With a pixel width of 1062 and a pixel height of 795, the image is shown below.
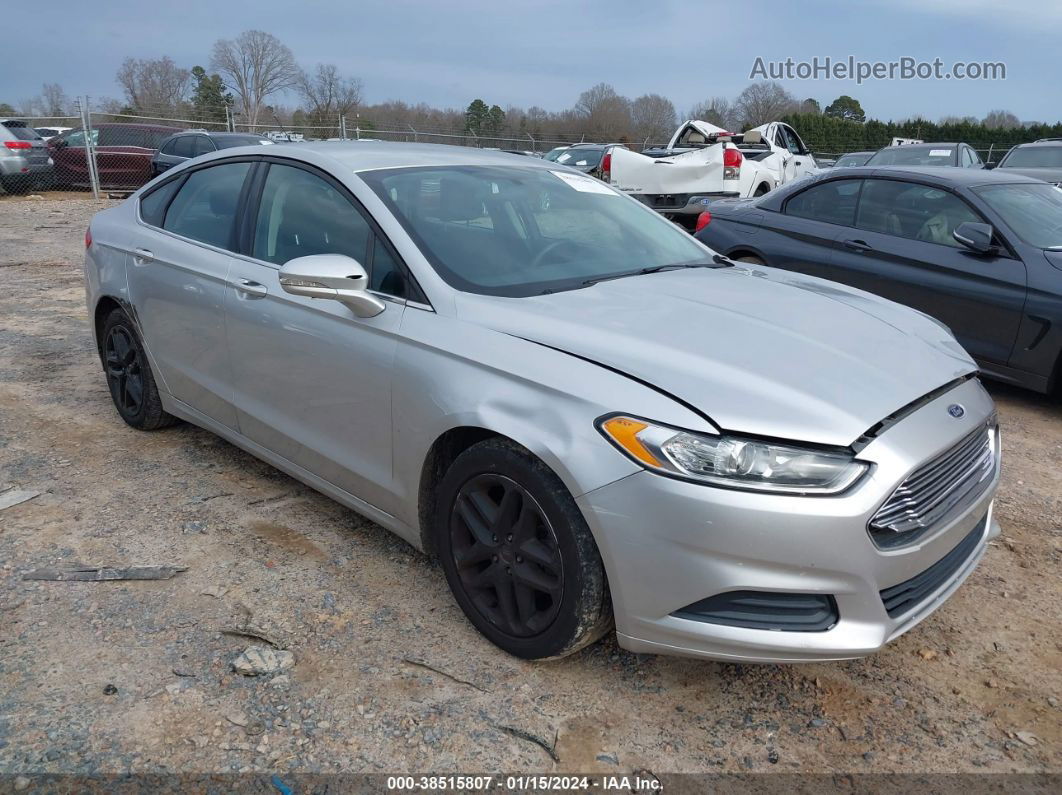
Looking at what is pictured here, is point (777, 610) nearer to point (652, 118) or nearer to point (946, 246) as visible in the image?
point (946, 246)

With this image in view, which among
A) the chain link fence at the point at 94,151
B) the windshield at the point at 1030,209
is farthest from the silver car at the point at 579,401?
the chain link fence at the point at 94,151

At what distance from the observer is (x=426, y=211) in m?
3.11

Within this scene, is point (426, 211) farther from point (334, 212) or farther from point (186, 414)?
point (186, 414)

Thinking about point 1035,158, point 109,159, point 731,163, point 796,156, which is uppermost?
point 1035,158

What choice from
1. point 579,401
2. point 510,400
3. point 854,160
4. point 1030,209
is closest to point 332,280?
point 510,400

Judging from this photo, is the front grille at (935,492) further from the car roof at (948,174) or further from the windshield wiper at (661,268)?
the car roof at (948,174)

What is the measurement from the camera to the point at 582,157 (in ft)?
65.8

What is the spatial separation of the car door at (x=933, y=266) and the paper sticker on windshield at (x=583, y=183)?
260 centimetres

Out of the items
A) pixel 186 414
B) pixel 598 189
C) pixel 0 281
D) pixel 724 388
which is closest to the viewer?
pixel 724 388

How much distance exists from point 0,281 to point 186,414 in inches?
258

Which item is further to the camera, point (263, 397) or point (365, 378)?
point (263, 397)

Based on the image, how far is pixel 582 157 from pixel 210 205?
17071 mm

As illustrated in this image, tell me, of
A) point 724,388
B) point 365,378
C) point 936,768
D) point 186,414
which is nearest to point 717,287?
point 724,388

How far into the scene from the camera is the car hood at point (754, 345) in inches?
87.0
